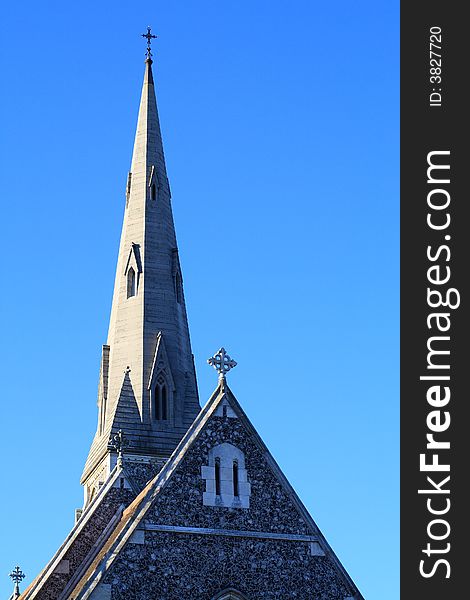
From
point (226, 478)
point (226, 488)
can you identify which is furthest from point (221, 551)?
point (226, 478)

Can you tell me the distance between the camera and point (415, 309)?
58.7ft

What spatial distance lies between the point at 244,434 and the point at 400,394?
6271 mm

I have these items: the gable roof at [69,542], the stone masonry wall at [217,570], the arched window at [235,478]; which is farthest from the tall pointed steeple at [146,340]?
the stone masonry wall at [217,570]

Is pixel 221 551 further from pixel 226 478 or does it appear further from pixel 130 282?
pixel 130 282

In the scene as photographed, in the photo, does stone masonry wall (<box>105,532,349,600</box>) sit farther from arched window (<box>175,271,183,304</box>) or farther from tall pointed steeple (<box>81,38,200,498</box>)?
arched window (<box>175,271,183,304</box>)

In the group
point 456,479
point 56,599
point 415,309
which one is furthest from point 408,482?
point 56,599

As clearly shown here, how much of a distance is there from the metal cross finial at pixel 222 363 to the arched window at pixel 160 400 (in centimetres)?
1644

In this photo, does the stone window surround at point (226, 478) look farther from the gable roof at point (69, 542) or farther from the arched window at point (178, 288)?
the arched window at point (178, 288)

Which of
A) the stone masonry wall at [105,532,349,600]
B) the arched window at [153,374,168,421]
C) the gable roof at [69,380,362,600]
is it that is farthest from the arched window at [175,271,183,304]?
the stone masonry wall at [105,532,349,600]

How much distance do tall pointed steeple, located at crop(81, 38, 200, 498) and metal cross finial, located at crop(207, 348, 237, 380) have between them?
14071 mm

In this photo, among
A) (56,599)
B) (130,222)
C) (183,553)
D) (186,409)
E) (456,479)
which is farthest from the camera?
(130,222)

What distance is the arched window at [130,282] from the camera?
139 feet

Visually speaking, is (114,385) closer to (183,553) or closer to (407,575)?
(183,553)

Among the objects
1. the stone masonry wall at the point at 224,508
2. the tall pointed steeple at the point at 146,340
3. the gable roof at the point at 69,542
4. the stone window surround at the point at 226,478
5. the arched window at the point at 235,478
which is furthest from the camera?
the tall pointed steeple at the point at 146,340
